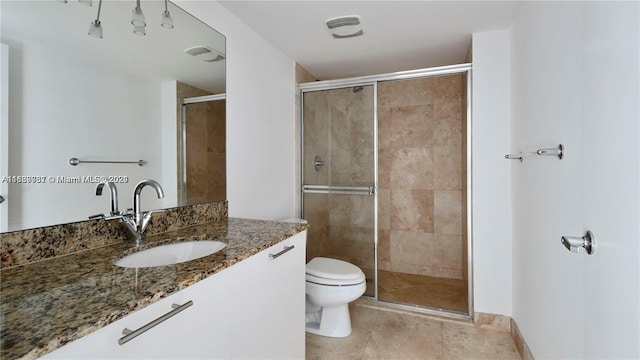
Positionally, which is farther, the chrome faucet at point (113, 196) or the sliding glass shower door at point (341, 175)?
the sliding glass shower door at point (341, 175)

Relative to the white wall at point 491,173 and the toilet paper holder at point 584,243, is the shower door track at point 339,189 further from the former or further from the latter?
the toilet paper holder at point 584,243

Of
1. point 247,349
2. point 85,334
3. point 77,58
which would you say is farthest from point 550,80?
point 77,58

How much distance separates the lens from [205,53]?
5.59 feet

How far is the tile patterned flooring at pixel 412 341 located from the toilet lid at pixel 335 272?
0.42 m

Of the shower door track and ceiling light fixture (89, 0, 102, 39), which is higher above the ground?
ceiling light fixture (89, 0, 102, 39)

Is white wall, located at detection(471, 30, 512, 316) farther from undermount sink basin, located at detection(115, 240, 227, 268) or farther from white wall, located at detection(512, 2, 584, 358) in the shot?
undermount sink basin, located at detection(115, 240, 227, 268)

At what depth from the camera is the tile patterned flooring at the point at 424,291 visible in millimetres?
2551

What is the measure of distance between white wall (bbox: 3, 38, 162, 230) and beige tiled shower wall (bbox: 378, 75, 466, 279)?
Answer: 2370mm

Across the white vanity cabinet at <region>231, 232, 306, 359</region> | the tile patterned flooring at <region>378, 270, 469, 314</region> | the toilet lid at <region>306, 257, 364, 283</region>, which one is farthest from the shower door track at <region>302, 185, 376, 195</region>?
the white vanity cabinet at <region>231, 232, 306, 359</region>

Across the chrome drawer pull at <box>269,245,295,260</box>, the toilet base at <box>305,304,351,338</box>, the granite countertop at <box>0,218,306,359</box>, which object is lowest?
the toilet base at <box>305,304,351,338</box>

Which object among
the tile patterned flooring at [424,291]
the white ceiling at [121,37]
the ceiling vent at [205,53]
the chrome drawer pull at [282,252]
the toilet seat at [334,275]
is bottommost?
the tile patterned flooring at [424,291]

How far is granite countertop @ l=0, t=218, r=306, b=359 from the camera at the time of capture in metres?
0.53

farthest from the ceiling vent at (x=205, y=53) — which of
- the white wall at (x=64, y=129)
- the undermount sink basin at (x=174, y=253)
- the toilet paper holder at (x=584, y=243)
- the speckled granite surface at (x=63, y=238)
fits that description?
the toilet paper holder at (x=584, y=243)

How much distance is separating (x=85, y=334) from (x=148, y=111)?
1.08 metres
